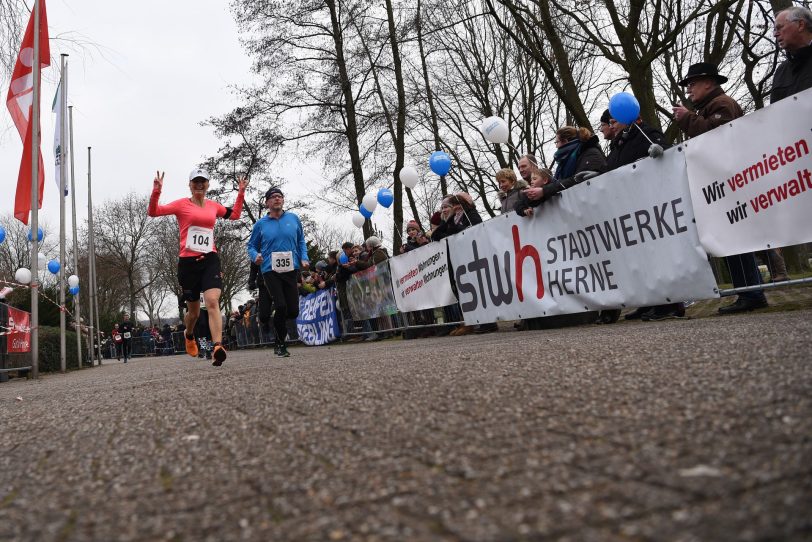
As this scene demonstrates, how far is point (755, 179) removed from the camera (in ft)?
17.6

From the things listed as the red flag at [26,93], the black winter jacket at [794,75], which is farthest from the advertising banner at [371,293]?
the black winter jacket at [794,75]

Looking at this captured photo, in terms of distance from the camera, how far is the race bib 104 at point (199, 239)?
8.00 metres

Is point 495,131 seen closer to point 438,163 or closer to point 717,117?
point 438,163

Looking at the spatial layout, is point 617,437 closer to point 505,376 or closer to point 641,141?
point 505,376

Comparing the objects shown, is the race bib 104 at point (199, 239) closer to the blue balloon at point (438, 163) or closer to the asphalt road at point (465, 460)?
the asphalt road at point (465, 460)

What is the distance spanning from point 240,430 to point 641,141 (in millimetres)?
5945

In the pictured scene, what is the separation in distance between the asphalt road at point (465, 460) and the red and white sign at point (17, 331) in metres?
8.78

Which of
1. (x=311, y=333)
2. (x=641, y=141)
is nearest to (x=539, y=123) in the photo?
(x=311, y=333)

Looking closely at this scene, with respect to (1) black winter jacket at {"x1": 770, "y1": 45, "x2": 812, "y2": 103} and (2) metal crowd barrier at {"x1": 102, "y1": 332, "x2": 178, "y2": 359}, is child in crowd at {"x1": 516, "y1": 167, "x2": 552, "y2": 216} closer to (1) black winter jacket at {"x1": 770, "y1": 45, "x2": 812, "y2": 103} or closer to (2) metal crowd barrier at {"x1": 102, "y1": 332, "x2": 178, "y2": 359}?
(1) black winter jacket at {"x1": 770, "y1": 45, "x2": 812, "y2": 103}

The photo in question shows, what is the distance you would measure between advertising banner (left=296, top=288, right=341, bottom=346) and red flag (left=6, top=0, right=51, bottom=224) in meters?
5.42

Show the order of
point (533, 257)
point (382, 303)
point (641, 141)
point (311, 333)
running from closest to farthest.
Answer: point (641, 141) < point (533, 257) < point (382, 303) < point (311, 333)

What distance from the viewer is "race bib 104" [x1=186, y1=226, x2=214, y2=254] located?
8.00 m

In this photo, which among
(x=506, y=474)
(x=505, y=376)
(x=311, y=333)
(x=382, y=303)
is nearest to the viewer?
(x=506, y=474)

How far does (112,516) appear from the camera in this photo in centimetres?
180
